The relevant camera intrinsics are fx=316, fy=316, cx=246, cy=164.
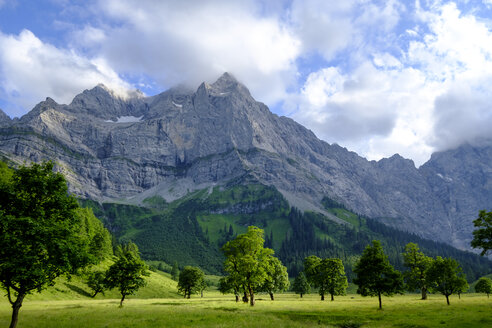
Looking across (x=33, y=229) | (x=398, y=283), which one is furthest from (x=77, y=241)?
(x=398, y=283)

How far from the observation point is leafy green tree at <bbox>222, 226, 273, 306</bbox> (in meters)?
59.4

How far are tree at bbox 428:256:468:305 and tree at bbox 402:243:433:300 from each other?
1417 centimetres

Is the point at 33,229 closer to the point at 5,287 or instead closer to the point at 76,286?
the point at 5,287

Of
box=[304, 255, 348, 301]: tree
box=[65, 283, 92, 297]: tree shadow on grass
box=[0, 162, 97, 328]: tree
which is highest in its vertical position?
box=[0, 162, 97, 328]: tree

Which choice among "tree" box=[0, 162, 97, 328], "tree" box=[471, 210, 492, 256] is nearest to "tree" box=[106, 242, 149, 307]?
"tree" box=[0, 162, 97, 328]

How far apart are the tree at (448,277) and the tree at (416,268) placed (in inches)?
558

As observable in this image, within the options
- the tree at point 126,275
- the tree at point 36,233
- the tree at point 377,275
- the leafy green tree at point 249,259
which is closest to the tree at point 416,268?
the tree at point 377,275

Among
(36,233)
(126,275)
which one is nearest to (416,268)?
(126,275)

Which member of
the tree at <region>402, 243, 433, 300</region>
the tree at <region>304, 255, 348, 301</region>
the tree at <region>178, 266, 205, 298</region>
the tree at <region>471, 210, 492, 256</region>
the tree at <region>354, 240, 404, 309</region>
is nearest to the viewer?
the tree at <region>471, 210, 492, 256</region>

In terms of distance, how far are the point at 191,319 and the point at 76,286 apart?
71752 millimetres

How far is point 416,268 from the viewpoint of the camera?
3337 inches

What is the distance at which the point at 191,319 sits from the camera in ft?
112

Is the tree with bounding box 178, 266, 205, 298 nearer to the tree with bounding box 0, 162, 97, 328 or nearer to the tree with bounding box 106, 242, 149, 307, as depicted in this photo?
the tree with bounding box 106, 242, 149, 307

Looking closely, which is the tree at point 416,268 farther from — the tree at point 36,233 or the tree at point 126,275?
the tree at point 36,233
